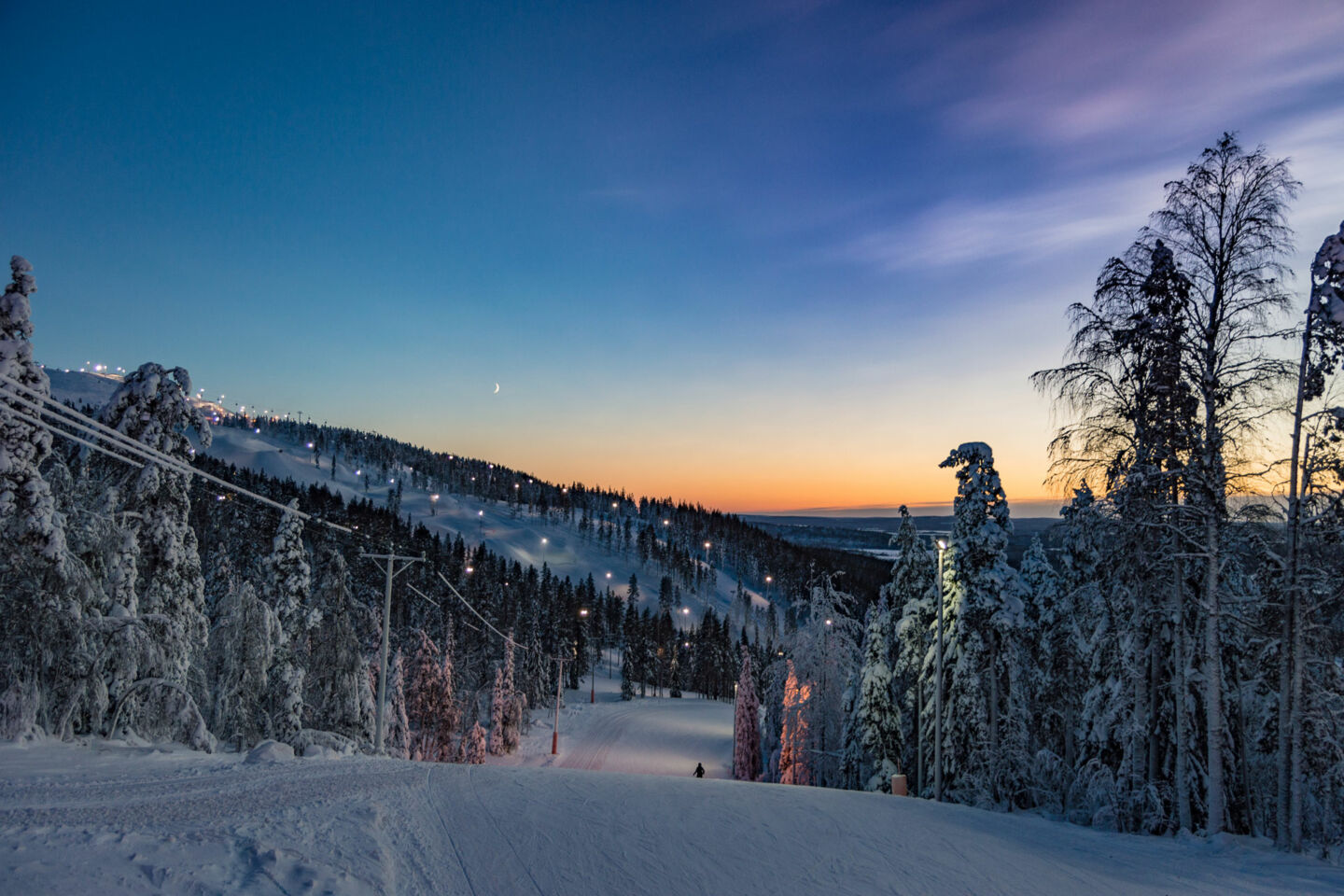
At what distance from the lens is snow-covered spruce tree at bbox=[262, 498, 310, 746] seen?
25.0 m

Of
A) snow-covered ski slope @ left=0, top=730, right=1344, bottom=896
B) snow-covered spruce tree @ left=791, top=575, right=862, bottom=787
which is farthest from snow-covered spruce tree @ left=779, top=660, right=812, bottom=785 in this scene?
snow-covered ski slope @ left=0, top=730, right=1344, bottom=896

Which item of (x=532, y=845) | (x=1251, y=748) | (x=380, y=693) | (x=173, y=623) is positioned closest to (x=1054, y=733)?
(x=1251, y=748)

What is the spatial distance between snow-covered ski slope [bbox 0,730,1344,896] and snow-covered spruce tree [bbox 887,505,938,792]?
15.7 meters

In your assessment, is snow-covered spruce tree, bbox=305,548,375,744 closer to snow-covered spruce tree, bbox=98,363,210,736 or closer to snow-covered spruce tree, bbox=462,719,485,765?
snow-covered spruce tree, bbox=98,363,210,736

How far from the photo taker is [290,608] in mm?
26422

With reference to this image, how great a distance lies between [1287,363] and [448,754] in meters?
48.6

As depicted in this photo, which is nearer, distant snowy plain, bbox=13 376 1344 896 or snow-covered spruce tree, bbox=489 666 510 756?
distant snowy plain, bbox=13 376 1344 896

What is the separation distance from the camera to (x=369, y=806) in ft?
30.2

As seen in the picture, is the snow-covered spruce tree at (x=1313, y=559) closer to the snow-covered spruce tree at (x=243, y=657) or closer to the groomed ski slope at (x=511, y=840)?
the groomed ski slope at (x=511, y=840)

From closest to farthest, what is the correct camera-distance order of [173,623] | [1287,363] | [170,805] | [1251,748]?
[170,805], [1287,363], [1251,748], [173,623]

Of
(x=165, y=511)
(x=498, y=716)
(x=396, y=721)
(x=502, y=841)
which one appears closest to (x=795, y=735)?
(x=396, y=721)

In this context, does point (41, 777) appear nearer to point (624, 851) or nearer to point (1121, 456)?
point (624, 851)

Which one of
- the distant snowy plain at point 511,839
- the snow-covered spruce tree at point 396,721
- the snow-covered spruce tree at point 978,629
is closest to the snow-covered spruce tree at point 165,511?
the distant snowy plain at point 511,839

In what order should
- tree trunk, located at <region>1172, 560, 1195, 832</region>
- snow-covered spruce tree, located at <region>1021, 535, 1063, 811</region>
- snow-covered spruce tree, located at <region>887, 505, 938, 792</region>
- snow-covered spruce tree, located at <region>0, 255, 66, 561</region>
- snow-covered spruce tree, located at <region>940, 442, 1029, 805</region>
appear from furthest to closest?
snow-covered spruce tree, located at <region>1021, 535, 1063, 811</region> → snow-covered spruce tree, located at <region>887, 505, 938, 792</region> → snow-covered spruce tree, located at <region>940, 442, 1029, 805</region> → snow-covered spruce tree, located at <region>0, 255, 66, 561</region> → tree trunk, located at <region>1172, 560, 1195, 832</region>
